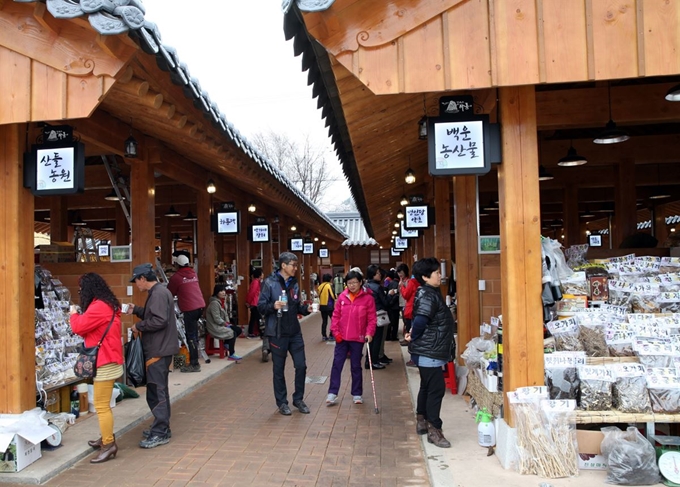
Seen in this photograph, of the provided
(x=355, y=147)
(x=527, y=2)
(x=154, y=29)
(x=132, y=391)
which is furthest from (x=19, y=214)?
(x=527, y=2)

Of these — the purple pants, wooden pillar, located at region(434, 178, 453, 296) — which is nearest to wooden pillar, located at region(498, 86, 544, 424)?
the purple pants

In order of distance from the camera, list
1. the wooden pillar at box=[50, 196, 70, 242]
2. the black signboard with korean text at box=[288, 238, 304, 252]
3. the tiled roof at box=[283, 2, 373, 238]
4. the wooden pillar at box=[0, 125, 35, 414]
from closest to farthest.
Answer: the tiled roof at box=[283, 2, 373, 238] → the wooden pillar at box=[0, 125, 35, 414] → the wooden pillar at box=[50, 196, 70, 242] → the black signboard with korean text at box=[288, 238, 304, 252]

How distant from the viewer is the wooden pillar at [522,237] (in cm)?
439

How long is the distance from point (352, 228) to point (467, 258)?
29324mm

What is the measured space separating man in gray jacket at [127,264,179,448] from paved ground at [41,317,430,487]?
8.3 inches

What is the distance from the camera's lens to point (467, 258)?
7.31 meters

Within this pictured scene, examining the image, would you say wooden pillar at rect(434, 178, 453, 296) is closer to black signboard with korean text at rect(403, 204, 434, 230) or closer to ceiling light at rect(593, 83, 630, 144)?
black signboard with korean text at rect(403, 204, 434, 230)

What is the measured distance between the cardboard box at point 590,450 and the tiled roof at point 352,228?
26955mm

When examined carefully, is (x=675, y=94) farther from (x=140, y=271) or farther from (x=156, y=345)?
(x=156, y=345)

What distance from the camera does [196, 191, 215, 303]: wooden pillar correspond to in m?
11.3

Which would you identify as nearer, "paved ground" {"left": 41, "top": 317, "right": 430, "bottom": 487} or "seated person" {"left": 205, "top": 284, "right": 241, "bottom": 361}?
"paved ground" {"left": 41, "top": 317, "right": 430, "bottom": 487}

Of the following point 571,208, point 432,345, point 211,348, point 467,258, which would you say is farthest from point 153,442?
point 571,208

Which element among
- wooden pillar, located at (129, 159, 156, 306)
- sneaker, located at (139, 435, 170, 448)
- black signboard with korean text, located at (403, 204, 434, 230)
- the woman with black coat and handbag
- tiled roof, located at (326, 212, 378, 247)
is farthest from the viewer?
tiled roof, located at (326, 212, 378, 247)

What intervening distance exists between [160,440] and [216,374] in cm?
363
